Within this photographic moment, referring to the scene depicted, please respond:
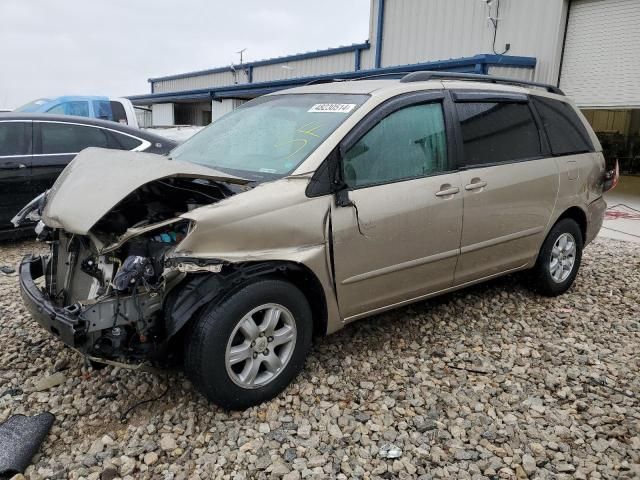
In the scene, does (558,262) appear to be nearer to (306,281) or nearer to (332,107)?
(332,107)

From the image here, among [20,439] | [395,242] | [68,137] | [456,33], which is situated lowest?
[20,439]

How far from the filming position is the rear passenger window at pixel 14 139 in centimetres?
570

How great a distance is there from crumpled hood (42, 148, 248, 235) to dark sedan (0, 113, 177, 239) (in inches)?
123

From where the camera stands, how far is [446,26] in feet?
37.9

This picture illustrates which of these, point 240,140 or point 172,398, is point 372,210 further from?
point 172,398

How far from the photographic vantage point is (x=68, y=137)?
612 cm

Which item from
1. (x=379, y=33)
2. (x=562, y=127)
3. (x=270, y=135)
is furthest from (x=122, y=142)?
(x=379, y=33)

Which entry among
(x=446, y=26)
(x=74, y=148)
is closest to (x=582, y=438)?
(x=74, y=148)

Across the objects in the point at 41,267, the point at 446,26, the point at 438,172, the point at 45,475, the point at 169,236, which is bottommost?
the point at 45,475

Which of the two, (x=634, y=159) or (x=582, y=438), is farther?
(x=634, y=159)

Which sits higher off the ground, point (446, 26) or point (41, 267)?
point (446, 26)

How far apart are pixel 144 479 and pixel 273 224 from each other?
1349 mm

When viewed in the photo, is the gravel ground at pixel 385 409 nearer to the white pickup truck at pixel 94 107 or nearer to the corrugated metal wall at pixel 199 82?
the white pickup truck at pixel 94 107

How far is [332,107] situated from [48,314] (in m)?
2.02
